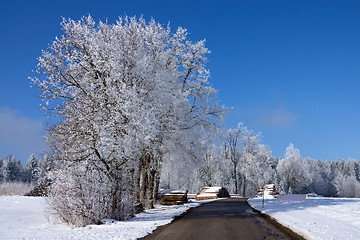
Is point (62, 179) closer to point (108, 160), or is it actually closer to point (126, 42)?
point (108, 160)

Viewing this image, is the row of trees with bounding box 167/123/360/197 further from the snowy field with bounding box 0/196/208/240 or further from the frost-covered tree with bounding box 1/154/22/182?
the frost-covered tree with bounding box 1/154/22/182

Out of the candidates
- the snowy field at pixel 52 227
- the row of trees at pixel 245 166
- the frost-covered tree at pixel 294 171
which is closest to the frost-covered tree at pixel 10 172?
the row of trees at pixel 245 166

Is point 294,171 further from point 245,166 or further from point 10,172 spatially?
point 10,172

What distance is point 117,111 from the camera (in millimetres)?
14391

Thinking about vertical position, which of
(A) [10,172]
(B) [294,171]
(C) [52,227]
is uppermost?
(B) [294,171]

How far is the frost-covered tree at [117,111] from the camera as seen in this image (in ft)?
42.1

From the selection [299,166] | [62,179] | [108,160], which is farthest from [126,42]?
[299,166]

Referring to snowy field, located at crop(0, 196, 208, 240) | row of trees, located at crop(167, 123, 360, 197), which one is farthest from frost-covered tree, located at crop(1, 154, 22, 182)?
snowy field, located at crop(0, 196, 208, 240)

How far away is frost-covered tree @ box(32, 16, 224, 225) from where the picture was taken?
42.1 feet

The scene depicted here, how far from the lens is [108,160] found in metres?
13.5

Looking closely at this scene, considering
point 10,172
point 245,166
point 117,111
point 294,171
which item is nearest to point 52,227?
point 117,111

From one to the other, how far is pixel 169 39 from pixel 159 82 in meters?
6.08

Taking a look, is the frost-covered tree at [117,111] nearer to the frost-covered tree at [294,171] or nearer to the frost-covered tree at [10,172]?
the frost-covered tree at [294,171]

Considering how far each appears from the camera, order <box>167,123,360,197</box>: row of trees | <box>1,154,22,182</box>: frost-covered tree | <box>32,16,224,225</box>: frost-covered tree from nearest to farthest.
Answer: <box>32,16,224,225</box>: frost-covered tree → <box>167,123,360,197</box>: row of trees → <box>1,154,22,182</box>: frost-covered tree
